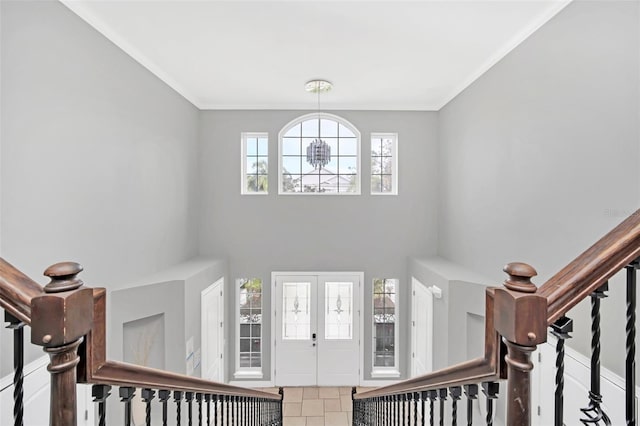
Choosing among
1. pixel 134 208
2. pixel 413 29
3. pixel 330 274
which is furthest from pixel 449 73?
pixel 134 208

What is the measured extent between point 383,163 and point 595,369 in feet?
16.5

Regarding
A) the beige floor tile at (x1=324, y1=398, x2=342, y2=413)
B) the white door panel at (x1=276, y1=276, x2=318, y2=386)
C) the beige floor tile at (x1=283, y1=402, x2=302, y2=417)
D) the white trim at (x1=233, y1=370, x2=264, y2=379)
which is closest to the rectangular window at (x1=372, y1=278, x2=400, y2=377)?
the beige floor tile at (x1=324, y1=398, x2=342, y2=413)

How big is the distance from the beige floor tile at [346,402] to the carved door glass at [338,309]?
94 centimetres

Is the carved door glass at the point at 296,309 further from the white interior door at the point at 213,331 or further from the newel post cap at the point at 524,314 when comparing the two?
the newel post cap at the point at 524,314

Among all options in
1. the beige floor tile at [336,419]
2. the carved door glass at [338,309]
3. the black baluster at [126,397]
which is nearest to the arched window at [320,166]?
the carved door glass at [338,309]

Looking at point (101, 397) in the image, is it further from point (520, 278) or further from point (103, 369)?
point (520, 278)

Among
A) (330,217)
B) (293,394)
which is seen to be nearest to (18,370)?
(330,217)

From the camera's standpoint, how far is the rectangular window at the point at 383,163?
5516 mm

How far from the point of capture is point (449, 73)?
4.02 metres

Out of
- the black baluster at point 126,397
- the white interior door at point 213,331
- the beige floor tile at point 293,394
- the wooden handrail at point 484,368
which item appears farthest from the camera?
the beige floor tile at point 293,394

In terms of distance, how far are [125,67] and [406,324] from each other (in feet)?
17.7

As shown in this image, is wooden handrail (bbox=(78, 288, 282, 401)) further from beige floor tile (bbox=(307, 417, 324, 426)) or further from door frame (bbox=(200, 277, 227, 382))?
beige floor tile (bbox=(307, 417, 324, 426))

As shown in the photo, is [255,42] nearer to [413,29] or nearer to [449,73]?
[413,29]

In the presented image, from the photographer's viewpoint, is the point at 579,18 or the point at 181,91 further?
the point at 181,91
